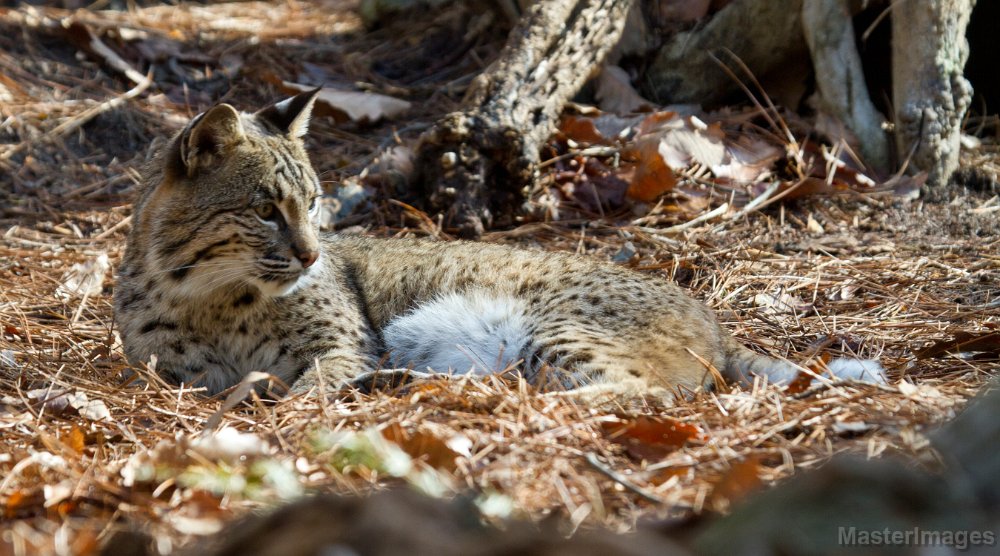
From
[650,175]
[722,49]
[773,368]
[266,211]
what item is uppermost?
[266,211]

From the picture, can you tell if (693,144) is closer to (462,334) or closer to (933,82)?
(933,82)

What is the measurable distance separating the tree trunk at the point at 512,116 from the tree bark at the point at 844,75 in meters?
1.54

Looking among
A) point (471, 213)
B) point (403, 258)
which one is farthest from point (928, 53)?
point (403, 258)

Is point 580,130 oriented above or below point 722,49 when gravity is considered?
below

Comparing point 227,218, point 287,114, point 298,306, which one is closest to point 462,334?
point 298,306

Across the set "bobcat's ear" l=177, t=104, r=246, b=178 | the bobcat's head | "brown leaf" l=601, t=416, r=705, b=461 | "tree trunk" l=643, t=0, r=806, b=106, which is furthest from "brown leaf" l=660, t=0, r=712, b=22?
"brown leaf" l=601, t=416, r=705, b=461

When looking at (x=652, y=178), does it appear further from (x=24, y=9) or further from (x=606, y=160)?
(x=24, y=9)

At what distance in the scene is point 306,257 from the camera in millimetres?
4059

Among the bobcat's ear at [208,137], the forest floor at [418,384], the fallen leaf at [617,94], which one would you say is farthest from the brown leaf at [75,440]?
the fallen leaf at [617,94]

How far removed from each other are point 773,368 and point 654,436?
1.10m

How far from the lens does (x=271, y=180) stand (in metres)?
4.11

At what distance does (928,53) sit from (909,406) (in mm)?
4039

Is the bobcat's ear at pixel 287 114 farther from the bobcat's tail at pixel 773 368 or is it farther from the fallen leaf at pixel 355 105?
the fallen leaf at pixel 355 105

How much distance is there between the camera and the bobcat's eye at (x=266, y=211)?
13.4ft
